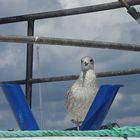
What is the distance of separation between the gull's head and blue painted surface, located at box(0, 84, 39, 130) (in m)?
0.80

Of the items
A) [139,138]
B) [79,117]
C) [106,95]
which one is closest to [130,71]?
[79,117]

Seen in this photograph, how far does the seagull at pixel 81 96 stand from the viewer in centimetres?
260

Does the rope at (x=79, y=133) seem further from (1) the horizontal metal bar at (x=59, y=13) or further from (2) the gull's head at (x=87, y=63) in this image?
(1) the horizontal metal bar at (x=59, y=13)

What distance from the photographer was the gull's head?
116 inches

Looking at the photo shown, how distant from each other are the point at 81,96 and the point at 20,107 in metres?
0.54

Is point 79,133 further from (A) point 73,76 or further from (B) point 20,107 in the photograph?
(A) point 73,76

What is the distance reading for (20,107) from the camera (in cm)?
217

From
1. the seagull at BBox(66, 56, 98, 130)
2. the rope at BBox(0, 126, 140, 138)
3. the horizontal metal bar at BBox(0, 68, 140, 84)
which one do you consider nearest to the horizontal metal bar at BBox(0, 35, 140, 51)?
the seagull at BBox(66, 56, 98, 130)

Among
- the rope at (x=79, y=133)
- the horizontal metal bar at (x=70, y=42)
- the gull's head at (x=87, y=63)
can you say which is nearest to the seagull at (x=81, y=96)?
the gull's head at (x=87, y=63)

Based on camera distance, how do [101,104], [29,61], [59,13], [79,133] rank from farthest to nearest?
[29,61], [59,13], [101,104], [79,133]

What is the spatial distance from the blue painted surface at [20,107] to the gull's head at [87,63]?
0.80 metres

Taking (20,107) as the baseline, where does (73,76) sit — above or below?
above

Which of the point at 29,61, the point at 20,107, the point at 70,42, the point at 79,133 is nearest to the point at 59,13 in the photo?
the point at 29,61

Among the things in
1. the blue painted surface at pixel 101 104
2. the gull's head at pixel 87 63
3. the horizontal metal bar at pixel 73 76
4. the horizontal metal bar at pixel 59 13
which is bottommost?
the blue painted surface at pixel 101 104
